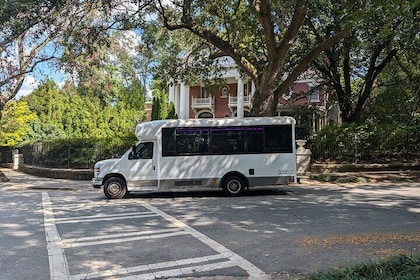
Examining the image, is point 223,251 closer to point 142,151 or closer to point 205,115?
point 142,151

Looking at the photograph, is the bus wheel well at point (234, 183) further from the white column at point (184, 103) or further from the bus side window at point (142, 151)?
the white column at point (184, 103)

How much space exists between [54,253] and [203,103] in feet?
114

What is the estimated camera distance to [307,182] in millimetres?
17359

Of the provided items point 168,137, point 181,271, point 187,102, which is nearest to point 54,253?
point 181,271

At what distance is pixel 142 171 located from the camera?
1346cm

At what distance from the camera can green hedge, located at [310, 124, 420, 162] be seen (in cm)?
1891

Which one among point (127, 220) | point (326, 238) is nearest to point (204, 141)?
point (127, 220)

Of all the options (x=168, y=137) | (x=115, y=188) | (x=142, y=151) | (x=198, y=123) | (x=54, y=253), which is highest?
(x=198, y=123)

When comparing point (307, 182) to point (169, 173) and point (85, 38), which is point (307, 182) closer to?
point (169, 173)

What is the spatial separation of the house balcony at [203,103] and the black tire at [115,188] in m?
27.6

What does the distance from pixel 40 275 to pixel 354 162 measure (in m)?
16.7

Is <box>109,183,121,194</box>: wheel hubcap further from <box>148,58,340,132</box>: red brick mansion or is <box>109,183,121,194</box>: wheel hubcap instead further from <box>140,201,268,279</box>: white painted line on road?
<box>148,58,340,132</box>: red brick mansion

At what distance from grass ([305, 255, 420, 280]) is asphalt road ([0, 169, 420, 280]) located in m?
0.76

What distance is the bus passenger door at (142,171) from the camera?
13445mm
